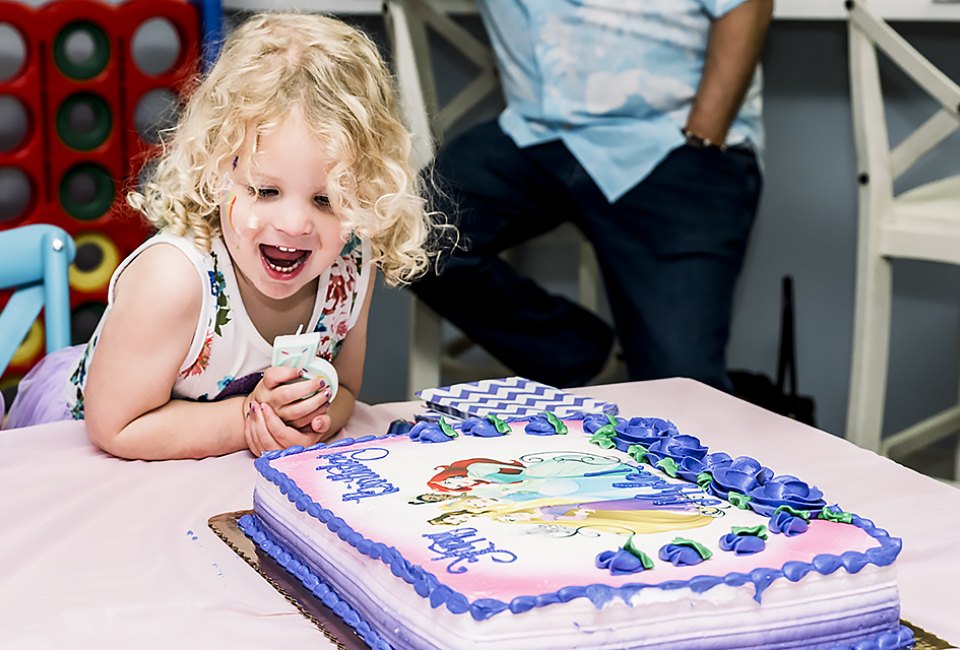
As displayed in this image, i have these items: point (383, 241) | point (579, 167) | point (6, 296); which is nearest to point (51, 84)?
point (6, 296)

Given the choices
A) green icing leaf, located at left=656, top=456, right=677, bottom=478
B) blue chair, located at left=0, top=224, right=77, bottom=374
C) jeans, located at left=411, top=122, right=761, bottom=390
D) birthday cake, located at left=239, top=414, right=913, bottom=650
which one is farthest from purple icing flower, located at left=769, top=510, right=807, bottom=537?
jeans, located at left=411, top=122, right=761, bottom=390

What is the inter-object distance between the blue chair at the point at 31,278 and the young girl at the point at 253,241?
122mm

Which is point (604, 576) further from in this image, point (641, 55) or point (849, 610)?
point (641, 55)

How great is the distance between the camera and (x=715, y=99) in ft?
6.35

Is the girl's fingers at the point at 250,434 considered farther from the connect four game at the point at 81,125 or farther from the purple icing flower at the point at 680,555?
the connect four game at the point at 81,125

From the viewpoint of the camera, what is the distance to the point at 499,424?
0.82 metres

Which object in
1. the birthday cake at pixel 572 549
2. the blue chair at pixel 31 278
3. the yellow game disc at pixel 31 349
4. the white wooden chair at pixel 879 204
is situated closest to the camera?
the birthday cake at pixel 572 549

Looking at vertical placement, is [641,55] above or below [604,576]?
above

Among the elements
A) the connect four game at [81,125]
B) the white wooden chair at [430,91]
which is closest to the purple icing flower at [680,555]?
the white wooden chair at [430,91]

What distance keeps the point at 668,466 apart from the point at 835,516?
0.11 metres

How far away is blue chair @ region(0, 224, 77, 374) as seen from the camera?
117 centimetres

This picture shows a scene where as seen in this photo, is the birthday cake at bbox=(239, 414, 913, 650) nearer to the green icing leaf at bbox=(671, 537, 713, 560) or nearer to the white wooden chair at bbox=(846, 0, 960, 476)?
the green icing leaf at bbox=(671, 537, 713, 560)

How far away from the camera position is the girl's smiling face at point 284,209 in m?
0.93

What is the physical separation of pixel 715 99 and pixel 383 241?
988mm
